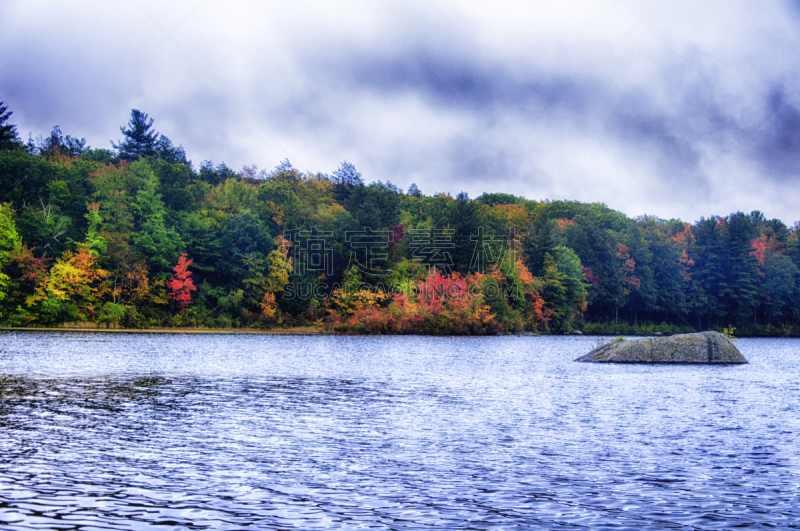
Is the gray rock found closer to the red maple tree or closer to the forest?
the forest

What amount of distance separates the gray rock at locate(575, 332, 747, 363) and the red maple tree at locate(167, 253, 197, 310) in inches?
2395

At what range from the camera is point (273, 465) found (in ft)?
48.3

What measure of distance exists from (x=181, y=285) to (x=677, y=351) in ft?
214

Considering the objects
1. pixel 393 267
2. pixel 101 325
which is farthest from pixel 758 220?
pixel 101 325

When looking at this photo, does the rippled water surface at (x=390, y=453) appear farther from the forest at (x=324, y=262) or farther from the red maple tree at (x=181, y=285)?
the red maple tree at (x=181, y=285)

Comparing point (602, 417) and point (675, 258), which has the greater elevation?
point (675, 258)

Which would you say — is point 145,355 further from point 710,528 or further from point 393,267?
point 393,267

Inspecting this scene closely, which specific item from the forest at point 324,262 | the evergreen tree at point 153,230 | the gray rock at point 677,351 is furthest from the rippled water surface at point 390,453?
the evergreen tree at point 153,230

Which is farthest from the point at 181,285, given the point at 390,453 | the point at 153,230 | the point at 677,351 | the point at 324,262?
the point at 390,453

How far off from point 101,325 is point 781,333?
109932 millimetres

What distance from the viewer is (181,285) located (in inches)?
3632

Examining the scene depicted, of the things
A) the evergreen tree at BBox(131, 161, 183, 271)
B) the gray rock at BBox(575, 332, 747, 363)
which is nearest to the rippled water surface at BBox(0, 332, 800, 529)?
the gray rock at BBox(575, 332, 747, 363)

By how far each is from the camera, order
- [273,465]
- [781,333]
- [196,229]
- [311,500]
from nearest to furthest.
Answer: [311,500] → [273,465] → [196,229] → [781,333]

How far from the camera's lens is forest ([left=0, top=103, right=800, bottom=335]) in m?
89.1
